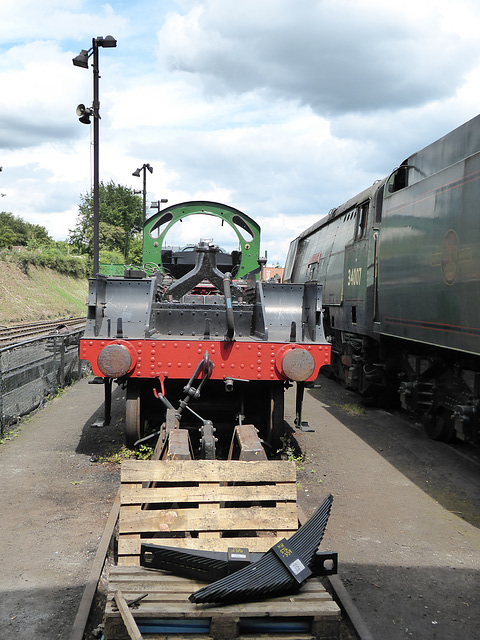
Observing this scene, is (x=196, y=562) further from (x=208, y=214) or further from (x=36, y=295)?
(x=36, y=295)

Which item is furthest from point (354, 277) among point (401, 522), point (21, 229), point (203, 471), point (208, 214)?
point (21, 229)

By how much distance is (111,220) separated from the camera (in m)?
70.3

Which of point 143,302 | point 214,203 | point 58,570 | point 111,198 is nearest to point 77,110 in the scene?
point 214,203

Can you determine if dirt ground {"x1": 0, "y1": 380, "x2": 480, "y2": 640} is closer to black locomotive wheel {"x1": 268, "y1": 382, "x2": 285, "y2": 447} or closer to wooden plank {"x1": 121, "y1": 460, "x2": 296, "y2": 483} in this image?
black locomotive wheel {"x1": 268, "y1": 382, "x2": 285, "y2": 447}

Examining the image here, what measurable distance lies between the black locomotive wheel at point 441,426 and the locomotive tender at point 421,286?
0.01m

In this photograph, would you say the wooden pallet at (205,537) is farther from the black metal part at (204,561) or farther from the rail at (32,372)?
the rail at (32,372)

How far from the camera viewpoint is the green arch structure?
7.84m

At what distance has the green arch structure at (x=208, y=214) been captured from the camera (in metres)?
7.84

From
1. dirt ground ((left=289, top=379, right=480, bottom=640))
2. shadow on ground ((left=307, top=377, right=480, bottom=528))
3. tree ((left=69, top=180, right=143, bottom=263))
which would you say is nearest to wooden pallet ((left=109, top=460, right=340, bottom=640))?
dirt ground ((left=289, top=379, right=480, bottom=640))

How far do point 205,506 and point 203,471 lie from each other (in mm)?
270

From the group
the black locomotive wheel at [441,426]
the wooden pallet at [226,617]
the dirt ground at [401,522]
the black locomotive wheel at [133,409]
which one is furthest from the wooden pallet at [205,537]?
the black locomotive wheel at [441,426]

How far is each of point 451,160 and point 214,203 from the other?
3097mm

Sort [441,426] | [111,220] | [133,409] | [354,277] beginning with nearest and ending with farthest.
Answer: [133,409] → [441,426] → [354,277] → [111,220]

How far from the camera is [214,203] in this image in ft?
25.7
